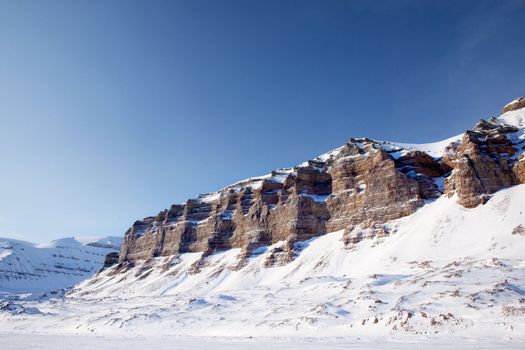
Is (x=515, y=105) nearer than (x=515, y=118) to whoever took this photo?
No

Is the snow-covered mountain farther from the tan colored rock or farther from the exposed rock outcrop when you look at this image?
the tan colored rock

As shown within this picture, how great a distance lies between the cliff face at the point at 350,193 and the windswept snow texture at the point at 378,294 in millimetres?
3716

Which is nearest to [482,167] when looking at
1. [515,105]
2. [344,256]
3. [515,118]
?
[344,256]

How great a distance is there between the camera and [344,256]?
262 feet

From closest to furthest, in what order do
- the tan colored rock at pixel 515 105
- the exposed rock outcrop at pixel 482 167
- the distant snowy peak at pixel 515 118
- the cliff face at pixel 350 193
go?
1. the exposed rock outcrop at pixel 482 167
2. the cliff face at pixel 350 193
3. the distant snowy peak at pixel 515 118
4. the tan colored rock at pixel 515 105

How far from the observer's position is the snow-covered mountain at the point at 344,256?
117 feet

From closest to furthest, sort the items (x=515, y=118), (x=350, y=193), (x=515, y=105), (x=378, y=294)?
(x=378, y=294)
(x=350, y=193)
(x=515, y=118)
(x=515, y=105)

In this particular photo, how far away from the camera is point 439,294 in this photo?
37656mm

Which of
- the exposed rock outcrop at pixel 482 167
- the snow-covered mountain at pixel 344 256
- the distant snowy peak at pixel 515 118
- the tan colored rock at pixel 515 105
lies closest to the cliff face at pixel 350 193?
the exposed rock outcrop at pixel 482 167

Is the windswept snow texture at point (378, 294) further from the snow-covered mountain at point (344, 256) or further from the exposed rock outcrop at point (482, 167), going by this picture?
the exposed rock outcrop at point (482, 167)

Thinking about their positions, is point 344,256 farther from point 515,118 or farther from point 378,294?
point 515,118

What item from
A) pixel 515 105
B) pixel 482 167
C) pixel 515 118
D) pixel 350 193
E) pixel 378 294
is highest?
pixel 515 105

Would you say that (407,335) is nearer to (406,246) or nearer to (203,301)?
(203,301)

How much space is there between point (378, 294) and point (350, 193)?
179ft
